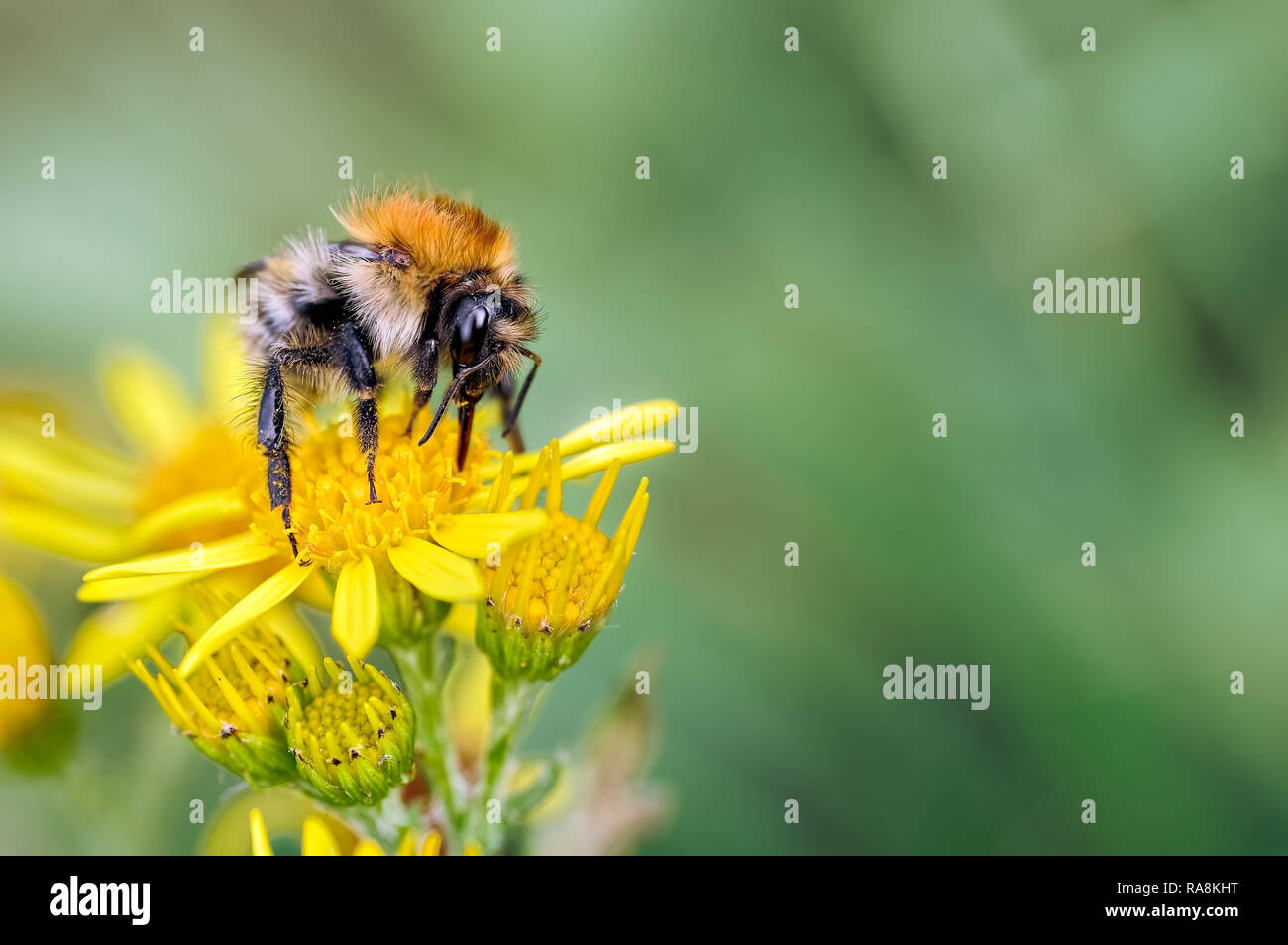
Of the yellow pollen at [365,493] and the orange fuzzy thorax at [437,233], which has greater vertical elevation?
the orange fuzzy thorax at [437,233]

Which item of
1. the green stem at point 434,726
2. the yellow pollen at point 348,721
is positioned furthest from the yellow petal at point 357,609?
the green stem at point 434,726

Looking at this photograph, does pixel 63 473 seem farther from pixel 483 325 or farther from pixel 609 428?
pixel 609 428

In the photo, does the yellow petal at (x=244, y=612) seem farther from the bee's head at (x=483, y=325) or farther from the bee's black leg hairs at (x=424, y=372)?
the bee's head at (x=483, y=325)

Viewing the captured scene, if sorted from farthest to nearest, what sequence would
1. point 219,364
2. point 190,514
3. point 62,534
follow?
point 219,364, point 62,534, point 190,514

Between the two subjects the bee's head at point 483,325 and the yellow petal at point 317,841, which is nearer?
the yellow petal at point 317,841

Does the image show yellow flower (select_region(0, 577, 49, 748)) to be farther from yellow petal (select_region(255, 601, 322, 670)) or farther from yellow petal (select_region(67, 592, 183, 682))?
yellow petal (select_region(255, 601, 322, 670))

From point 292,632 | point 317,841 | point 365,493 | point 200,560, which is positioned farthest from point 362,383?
point 317,841

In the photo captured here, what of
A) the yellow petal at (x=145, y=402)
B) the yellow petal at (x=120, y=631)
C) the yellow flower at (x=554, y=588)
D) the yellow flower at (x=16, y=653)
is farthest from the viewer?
the yellow petal at (x=145, y=402)
